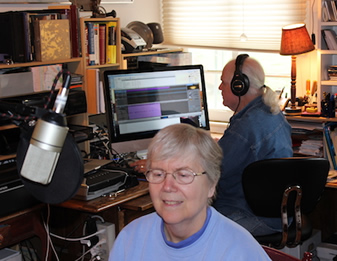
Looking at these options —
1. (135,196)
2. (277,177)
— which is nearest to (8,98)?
(135,196)

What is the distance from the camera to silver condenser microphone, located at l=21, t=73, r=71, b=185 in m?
0.84

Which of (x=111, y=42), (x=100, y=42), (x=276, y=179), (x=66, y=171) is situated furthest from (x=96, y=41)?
(x=66, y=171)

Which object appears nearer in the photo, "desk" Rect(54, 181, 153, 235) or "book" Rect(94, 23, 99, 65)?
"desk" Rect(54, 181, 153, 235)

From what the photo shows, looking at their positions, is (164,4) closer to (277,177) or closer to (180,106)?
(180,106)

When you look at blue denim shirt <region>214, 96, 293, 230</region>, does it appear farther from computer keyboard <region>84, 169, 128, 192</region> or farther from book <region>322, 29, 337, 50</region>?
book <region>322, 29, 337, 50</region>

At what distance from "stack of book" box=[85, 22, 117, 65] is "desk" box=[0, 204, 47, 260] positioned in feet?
4.82

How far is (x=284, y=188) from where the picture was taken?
8.45 feet

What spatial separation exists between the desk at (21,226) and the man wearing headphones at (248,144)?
2.81 feet

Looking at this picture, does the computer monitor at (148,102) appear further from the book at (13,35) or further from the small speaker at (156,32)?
the small speaker at (156,32)

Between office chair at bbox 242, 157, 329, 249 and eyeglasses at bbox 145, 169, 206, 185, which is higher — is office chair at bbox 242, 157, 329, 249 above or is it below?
below

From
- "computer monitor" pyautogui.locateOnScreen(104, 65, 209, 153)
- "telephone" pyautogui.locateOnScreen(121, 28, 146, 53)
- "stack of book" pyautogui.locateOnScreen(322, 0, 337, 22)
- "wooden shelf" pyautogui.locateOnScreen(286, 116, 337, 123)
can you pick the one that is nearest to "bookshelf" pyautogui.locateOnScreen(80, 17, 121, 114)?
"telephone" pyautogui.locateOnScreen(121, 28, 146, 53)

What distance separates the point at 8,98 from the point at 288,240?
1.72 m

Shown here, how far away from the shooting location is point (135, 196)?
2574 millimetres

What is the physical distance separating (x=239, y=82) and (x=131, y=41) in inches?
57.2
